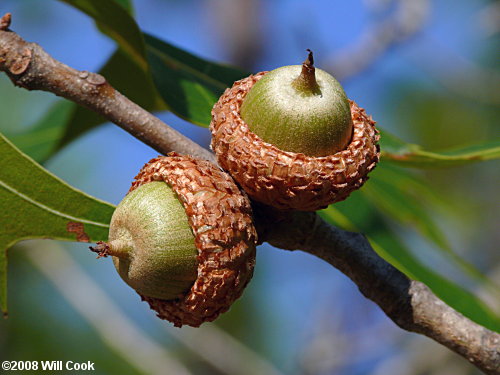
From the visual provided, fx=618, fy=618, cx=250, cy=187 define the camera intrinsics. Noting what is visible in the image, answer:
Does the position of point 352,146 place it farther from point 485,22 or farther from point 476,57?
point 476,57

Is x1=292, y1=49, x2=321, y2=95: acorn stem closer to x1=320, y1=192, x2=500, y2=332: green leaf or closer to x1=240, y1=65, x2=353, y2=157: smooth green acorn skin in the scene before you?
x1=240, y1=65, x2=353, y2=157: smooth green acorn skin

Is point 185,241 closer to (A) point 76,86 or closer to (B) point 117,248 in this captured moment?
(B) point 117,248

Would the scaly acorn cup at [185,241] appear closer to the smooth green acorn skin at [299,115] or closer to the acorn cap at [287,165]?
the acorn cap at [287,165]

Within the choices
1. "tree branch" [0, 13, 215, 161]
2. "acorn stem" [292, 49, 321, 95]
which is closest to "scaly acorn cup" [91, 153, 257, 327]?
"tree branch" [0, 13, 215, 161]

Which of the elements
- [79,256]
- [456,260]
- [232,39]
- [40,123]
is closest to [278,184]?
[456,260]

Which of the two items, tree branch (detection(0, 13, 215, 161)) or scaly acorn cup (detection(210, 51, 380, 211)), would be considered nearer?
scaly acorn cup (detection(210, 51, 380, 211))

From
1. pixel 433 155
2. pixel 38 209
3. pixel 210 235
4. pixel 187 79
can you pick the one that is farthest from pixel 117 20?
pixel 433 155
